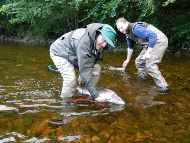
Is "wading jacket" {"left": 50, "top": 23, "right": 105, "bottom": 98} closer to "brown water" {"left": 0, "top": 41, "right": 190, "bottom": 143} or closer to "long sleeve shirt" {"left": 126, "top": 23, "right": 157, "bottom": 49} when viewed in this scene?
"brown water" {"left": 0, "top": 41, "right": 190, "bottom": 143}

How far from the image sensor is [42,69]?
6.21 m

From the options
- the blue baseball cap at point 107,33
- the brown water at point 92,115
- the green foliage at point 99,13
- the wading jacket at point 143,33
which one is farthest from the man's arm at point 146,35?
the green foliage at point 99,13

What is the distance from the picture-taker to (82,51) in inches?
112

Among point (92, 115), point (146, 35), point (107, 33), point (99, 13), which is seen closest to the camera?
point (107, 33)

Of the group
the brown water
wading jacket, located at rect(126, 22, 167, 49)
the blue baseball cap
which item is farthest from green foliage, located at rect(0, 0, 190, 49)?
the blue baseball cap

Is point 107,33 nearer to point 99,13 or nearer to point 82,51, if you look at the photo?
point 82,51

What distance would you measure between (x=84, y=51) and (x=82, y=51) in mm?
31

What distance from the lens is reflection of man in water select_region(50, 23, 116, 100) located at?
2838 mm

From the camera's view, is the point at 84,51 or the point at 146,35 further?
the point at 146,35

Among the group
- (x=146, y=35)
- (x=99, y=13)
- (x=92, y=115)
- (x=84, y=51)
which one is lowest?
(x=92, y=115)

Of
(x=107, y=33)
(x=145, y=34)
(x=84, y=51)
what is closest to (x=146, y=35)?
(x=145, y=34)

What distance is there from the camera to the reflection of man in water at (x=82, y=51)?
284cm

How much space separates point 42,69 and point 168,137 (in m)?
4.72

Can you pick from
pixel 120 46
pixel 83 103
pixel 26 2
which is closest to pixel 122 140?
pixel 83 103
